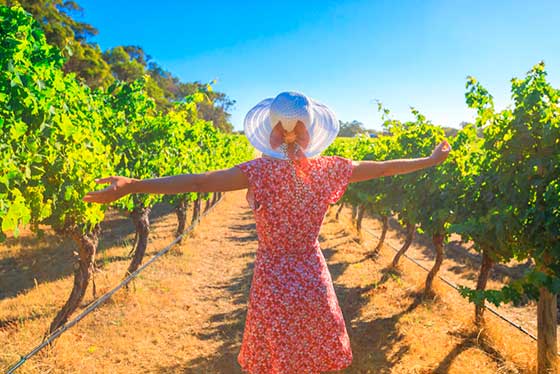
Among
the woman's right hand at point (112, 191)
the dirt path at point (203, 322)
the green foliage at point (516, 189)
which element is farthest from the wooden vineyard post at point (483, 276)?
the woman's right hand at point (112, 191)

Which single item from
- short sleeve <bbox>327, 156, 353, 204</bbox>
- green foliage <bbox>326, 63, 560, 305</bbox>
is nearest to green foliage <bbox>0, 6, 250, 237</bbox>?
short sleeve <bbox>327, 156, 353, 204</bbox>

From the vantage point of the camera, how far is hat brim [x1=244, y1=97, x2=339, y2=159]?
238 cm

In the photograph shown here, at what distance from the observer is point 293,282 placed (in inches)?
93.3

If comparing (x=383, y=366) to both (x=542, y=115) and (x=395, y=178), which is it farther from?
(x=395, y=178)

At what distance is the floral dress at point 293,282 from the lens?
2.31m

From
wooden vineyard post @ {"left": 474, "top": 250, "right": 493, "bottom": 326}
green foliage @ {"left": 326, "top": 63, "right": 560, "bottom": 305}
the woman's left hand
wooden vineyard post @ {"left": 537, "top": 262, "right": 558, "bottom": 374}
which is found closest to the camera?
the woman's left hand

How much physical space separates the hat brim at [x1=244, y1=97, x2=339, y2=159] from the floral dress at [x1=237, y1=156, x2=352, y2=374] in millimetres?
94

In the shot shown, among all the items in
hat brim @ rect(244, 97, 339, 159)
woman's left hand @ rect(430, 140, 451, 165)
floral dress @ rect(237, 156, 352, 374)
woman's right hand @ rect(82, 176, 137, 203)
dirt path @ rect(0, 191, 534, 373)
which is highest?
hat brim @ rect(244, 97, 339, 159)

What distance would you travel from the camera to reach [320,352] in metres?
2.40

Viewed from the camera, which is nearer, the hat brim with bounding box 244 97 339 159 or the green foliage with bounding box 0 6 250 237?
the hat brim with bounding box 244 97 339 159

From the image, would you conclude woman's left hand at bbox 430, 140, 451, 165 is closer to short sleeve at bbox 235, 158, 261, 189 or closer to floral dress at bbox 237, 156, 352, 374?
floral dress at bbox 237, 156, 352, 374

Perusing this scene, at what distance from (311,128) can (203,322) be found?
227 inches

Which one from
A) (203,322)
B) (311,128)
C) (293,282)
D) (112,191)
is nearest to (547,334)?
(293,282)

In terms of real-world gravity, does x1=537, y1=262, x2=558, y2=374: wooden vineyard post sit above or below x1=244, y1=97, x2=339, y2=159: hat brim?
below
